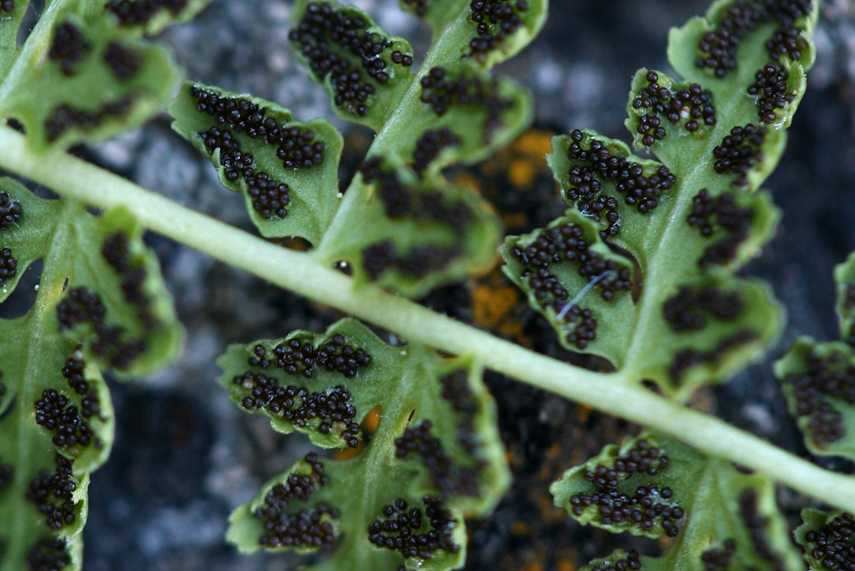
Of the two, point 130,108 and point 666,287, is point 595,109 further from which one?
point 130,108

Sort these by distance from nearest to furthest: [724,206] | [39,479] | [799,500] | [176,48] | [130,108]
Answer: [130,108] < [724,206] < [39,479] < [799,500] < [176,48]

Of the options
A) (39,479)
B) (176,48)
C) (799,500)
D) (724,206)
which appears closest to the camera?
(724,206)

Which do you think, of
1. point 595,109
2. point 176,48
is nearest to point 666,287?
point 595,109

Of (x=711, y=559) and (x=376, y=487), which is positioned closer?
(x=711, y=559)

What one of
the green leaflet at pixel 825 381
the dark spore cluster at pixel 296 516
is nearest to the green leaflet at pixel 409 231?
the dark spore cluster at pixel 296 516

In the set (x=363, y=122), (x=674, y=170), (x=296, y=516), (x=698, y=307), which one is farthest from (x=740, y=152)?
(x=296, y=516)

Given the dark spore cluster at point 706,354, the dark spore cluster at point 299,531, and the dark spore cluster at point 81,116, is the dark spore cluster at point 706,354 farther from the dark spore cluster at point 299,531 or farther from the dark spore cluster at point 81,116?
the dark spore cluster at point 81,116

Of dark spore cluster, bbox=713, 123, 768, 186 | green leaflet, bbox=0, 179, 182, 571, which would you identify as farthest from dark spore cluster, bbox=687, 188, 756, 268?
green leaflet, bbox=0, 179, 182, 571
